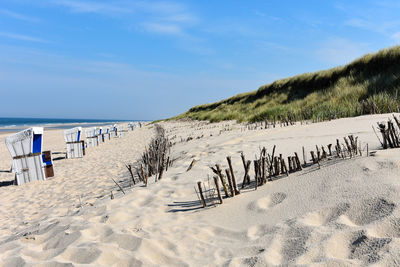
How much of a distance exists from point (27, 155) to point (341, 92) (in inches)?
446

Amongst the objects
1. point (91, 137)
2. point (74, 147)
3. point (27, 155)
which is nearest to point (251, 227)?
point (27, 155)

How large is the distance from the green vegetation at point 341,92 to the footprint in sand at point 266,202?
4.90 meters

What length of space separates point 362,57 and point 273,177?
1357 cm

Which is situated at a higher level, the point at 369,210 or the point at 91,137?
the point at 91,137

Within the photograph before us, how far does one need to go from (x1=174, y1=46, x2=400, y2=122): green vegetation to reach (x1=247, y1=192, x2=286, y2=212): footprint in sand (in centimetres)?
490

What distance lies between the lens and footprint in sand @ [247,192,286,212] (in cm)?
241

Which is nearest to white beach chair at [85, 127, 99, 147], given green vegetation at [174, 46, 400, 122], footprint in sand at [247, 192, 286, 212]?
green vegetation at [174, 46, 400, 122]

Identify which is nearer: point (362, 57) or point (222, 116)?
point (362, 57)

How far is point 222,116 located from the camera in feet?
53.9

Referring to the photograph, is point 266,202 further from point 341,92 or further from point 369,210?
point 341,92

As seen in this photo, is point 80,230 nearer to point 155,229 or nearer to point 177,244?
point 155,229

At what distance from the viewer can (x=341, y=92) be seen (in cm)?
1110

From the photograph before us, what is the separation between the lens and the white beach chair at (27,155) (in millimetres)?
6664

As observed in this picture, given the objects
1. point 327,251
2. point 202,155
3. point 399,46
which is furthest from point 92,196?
point 399,46
